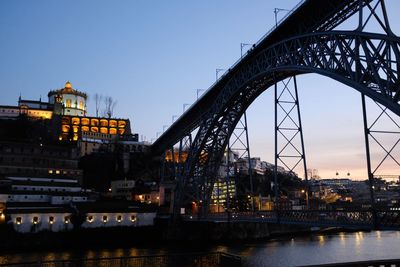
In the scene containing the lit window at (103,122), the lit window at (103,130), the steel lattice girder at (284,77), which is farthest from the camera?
the lit window at (103,122)

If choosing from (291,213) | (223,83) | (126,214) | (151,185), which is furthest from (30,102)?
(291,213)

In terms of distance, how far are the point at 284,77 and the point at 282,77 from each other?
184 mm

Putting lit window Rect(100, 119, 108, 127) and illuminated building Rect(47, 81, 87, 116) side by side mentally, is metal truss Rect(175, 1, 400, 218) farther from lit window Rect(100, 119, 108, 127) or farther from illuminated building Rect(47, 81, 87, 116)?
illuminated building Rect(47, 81, 87, 116)

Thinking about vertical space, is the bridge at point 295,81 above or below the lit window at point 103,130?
below

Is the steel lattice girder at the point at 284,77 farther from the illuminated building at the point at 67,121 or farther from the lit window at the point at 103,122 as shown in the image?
the lit window at the point at 103,122

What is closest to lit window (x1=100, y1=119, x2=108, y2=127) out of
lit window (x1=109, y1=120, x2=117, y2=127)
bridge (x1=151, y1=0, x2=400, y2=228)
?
lit window (x1=109, y1=120, x2=117, y2=127)

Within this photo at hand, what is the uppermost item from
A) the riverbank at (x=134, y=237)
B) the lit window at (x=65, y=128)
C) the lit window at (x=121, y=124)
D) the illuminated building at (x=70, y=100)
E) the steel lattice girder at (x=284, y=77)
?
the illuminated building at (x=70, y=100)

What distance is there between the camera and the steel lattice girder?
17.7m

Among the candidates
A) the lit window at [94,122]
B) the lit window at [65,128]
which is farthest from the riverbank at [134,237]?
the lit window at [94,122]

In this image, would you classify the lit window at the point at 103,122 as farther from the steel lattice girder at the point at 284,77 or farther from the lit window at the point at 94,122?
the steel lattice girder at the point at 284,77

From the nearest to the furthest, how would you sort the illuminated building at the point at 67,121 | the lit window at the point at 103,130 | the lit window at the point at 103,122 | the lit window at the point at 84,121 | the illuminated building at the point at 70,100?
the illuminated building at the point at 67,121, the lit window at the point at 84,121, the lit window at the point at 103,130, the lit window at the point at 103,122, the illuminated building at the point at 70,100

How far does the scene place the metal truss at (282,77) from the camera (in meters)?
17.7

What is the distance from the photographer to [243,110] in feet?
133

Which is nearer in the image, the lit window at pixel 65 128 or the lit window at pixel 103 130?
the lit window at pixel 65 128
